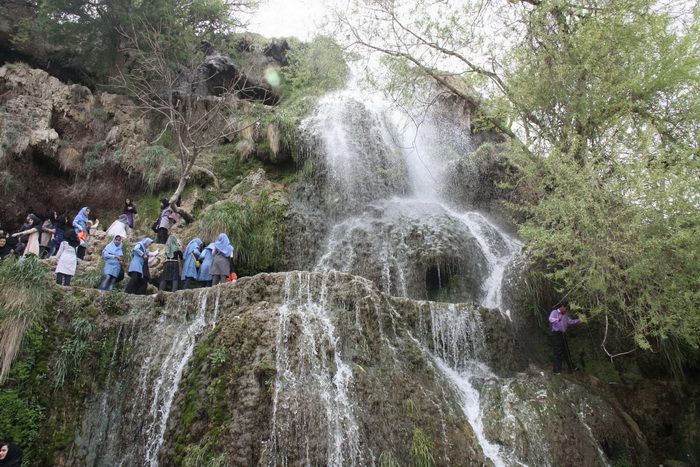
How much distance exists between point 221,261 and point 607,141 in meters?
7.72

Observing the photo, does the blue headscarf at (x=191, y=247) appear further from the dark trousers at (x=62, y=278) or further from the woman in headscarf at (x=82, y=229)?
the woman in headscarf at (x=82, y=229)

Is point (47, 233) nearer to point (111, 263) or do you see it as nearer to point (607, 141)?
point (111, 263)

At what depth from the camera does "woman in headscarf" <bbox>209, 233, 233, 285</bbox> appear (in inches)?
346

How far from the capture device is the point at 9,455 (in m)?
4.81

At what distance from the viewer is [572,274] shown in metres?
6.82

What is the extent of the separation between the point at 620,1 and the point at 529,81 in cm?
209

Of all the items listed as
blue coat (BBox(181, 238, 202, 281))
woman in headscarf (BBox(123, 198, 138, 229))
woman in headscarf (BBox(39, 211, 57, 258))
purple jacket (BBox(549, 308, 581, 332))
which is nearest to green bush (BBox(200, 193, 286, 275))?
blue coat (BBox(181, 238, 202, 281))

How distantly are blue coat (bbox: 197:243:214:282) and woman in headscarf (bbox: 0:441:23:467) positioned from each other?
4.39 m

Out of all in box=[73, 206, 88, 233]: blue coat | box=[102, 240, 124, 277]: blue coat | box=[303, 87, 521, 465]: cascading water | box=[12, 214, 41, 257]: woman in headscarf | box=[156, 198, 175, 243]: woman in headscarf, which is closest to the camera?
box=[303, 87, 521, 465]: cascading water

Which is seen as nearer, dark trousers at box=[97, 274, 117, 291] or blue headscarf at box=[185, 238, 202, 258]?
dark trousers at box=[97, 274, 117, 291]

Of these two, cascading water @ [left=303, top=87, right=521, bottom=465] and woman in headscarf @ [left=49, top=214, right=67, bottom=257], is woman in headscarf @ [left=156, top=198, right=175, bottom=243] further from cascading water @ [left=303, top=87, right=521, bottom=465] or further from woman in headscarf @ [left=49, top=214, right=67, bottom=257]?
cascading water @ [left=303, top=87, right=521, bottom=465]

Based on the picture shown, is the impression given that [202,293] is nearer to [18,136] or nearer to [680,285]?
[680,285]

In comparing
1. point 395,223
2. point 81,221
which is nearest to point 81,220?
point 81,221

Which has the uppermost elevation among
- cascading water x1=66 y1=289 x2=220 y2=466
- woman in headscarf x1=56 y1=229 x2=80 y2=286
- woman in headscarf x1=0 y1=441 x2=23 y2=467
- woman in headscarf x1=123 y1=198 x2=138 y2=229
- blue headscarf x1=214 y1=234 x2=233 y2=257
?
woman in headscarf x1=123 y1=198 x2=138 y2=229
